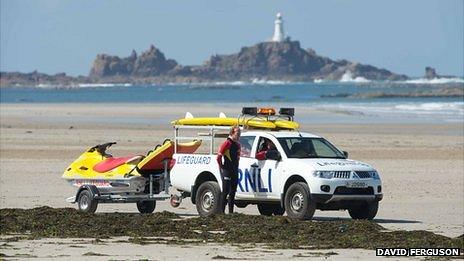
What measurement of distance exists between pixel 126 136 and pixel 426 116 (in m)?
27.1

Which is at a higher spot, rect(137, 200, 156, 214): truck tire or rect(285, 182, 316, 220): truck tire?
rect(285, 182, 316, 220): truck tire

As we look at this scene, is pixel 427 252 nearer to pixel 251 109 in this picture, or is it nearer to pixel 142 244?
pixel 142 244

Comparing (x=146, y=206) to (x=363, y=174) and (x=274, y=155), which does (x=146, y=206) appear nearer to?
(x=274, y=155)

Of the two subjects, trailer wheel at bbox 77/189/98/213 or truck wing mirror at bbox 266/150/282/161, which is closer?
truck wing mirror at bbox 266/150/282/161

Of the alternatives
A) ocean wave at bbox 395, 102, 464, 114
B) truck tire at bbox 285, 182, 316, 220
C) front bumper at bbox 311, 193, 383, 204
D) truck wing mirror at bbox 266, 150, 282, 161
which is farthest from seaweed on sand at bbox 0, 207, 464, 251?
ocean wave at bbox 395, 102, 464, 114

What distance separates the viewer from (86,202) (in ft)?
73.3

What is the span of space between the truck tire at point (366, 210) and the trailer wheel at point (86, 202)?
4.31 m

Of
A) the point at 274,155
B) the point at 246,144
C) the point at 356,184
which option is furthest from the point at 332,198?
the point at 246,144

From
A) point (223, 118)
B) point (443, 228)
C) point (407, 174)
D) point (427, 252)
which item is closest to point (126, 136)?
point (407, 174)

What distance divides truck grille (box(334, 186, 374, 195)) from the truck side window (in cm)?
193

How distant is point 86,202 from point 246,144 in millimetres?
2913

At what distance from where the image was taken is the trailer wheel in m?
22.1

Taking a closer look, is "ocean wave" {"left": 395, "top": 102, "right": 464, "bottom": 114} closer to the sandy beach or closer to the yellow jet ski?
the sandy beach

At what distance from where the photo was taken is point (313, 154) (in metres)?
21.6
